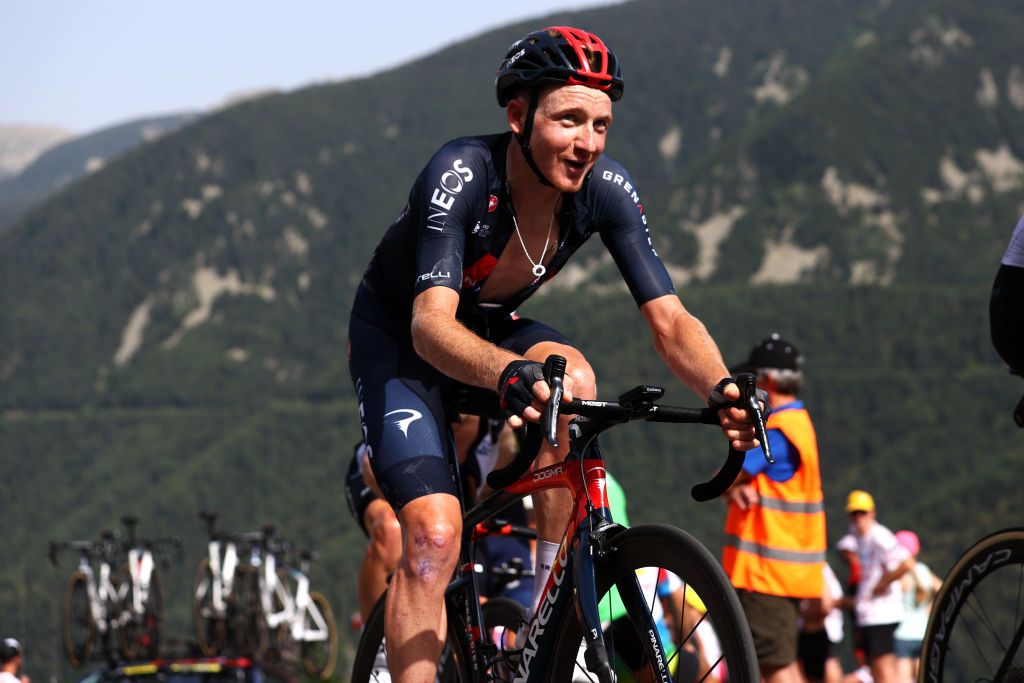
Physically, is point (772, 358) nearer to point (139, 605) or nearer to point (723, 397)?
point (723, 397)

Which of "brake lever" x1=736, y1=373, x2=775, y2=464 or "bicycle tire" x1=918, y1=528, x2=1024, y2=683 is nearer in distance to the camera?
"brake lever" x1=736, y1=373, x2=775, y2=464

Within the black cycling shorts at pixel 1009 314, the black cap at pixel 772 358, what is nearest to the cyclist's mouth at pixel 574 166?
the black cycling shorts at pixel 1009 314

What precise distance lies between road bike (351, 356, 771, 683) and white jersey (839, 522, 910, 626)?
6008mm

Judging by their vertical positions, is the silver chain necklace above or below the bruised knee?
above

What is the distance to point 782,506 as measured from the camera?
705 centimetres

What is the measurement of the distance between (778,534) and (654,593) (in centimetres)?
365

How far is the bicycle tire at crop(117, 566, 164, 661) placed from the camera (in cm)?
2023

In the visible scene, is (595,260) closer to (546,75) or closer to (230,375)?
(230,375)

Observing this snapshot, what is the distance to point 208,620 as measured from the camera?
20.3 meters

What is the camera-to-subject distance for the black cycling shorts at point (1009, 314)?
3900 millimetres

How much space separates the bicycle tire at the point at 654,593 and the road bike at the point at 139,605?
17.2 meters

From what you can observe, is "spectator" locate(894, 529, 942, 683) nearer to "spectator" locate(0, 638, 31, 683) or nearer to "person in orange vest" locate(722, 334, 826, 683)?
"person in orange vest" locate(722, 334, 826, 683)

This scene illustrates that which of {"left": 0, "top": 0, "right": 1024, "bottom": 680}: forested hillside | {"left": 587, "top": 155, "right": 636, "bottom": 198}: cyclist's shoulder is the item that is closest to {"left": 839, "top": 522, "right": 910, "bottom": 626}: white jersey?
{"left": 587, "top": 155, "right": 636, "bottom": 198}: cyclist's shoulder

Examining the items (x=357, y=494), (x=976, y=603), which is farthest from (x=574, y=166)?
(x=357, y=494)
